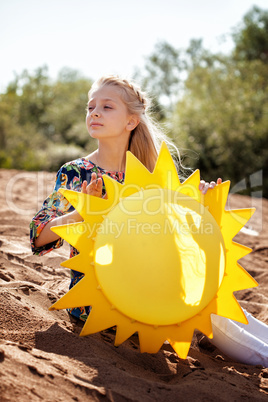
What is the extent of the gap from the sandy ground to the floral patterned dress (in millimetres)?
206

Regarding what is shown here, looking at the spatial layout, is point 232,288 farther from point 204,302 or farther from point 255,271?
point 255,271

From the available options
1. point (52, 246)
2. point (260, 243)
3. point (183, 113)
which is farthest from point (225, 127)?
point (52, 246)

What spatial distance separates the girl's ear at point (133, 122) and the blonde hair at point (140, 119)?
21 mm

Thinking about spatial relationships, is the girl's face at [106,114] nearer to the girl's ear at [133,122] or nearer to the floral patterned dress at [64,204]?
the girl's ear at [133,122]

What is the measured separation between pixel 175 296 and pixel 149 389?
1.31ft

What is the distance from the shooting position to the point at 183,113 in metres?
14.3

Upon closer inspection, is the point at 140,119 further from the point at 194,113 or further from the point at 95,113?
the point at 194,113

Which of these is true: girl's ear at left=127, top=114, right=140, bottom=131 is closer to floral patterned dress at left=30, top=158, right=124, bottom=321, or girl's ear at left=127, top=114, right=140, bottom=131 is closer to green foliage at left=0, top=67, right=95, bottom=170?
floral patterned dress at left=30, top=158, right=124, bottom=321

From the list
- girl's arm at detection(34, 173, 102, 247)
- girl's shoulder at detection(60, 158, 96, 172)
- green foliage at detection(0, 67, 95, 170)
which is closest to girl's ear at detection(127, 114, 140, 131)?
girl's shoulder at detection(60, 158, 96, 172)

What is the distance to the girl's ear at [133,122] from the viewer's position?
9.02ft

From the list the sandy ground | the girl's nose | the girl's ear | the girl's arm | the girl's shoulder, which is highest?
the girl's nose

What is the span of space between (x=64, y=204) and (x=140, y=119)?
88cm

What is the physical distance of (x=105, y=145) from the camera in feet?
8.80

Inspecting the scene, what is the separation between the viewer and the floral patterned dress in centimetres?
227
